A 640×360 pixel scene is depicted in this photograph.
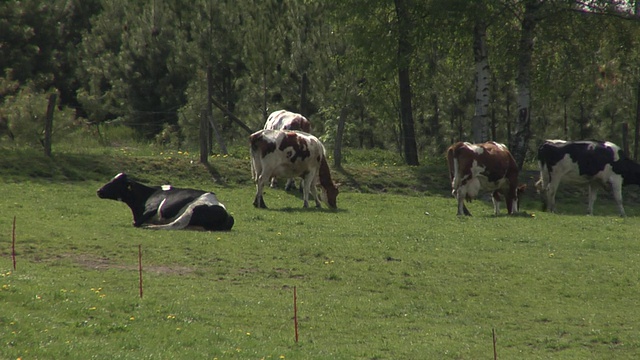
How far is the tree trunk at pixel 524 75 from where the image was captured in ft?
117

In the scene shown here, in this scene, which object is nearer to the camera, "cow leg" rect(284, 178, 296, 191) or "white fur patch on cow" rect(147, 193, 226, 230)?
"white fur patch on cow" rect(147, 193, 226, 230)

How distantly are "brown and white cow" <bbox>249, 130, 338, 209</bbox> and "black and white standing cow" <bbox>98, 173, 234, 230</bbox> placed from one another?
4.57 metres

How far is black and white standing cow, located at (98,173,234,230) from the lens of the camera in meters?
24.3

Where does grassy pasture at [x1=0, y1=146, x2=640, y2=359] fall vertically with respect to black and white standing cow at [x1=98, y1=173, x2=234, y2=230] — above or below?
below

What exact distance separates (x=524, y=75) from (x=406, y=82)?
5.66m

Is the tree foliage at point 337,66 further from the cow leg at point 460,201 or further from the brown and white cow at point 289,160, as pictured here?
the brown and white cow at point 289,160

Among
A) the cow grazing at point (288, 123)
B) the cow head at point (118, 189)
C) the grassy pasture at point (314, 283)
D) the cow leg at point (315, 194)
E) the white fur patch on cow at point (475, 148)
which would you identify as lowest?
the grassy pasture at point (314, 283)

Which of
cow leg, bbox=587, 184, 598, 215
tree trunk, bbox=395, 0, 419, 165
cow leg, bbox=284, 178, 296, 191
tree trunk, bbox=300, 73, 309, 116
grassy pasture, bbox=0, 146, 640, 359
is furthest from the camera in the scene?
tree trunk, bbox=300, 73, 309, 116

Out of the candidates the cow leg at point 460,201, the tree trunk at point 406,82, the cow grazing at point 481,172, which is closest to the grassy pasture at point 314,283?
the cow leg at point 460,201

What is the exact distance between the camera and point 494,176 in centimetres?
3041

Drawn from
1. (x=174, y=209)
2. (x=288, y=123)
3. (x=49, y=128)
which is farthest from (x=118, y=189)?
(x=288, y=123)

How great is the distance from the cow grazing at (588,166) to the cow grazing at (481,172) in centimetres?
253

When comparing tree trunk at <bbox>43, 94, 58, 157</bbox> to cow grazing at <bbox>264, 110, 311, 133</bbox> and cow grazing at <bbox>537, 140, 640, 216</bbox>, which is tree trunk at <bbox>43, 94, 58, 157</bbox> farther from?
cow grazing at <bbox>537, 140, 640, 216</bbox>

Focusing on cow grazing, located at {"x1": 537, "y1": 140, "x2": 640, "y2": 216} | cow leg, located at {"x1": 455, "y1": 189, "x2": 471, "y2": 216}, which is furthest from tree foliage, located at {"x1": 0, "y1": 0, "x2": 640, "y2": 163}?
cow leg, located at {"x1": 455, "y1": 189, "x2": 471, "y2": 216}
